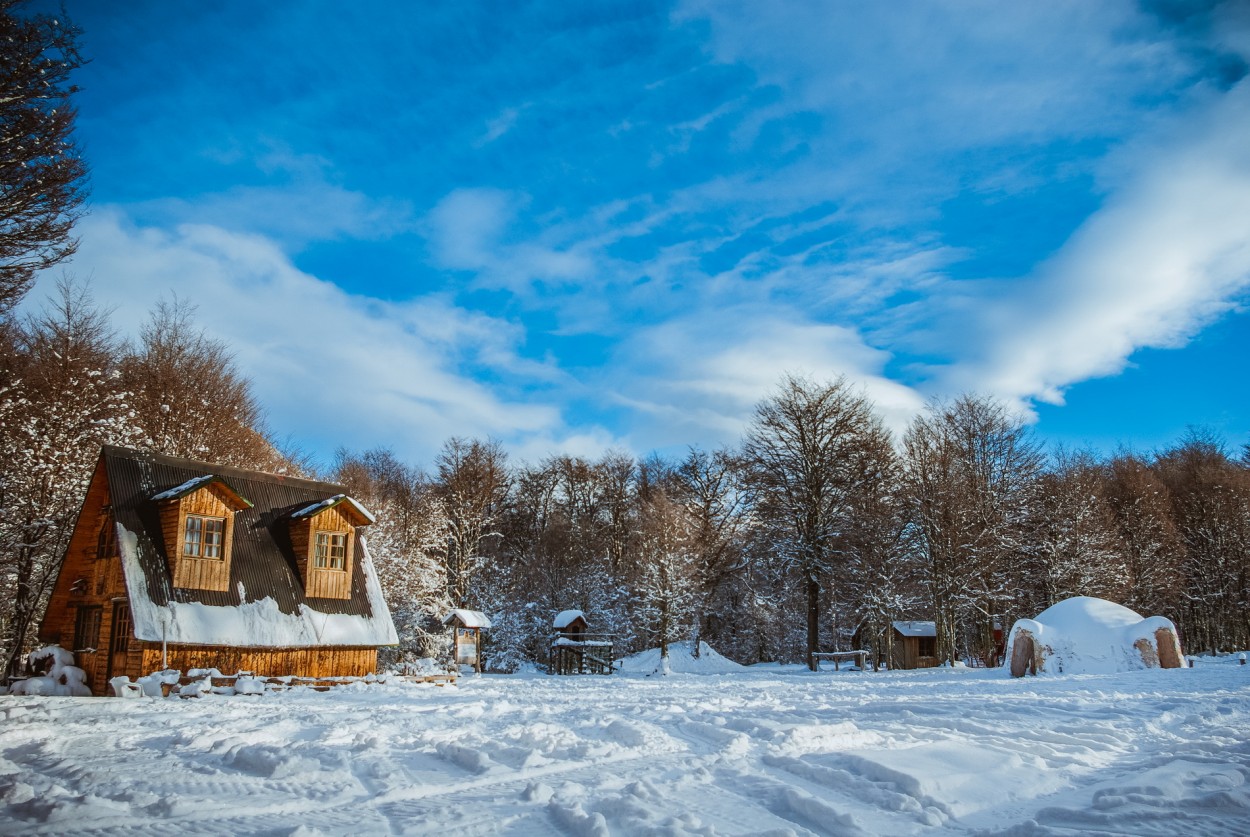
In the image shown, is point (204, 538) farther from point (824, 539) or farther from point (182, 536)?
point (824, 539)

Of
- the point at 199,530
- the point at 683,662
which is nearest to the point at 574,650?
the point at 683,662

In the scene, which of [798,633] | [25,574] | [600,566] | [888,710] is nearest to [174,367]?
[25,574]

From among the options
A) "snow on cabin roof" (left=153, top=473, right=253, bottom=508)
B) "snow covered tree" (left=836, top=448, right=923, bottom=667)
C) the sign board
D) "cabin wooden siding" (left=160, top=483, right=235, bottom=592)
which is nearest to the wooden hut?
the sign board

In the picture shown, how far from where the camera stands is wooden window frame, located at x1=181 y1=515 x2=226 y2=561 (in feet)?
62.6

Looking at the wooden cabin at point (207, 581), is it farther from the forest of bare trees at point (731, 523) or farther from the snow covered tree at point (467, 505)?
the snow covered tree at point (467, 505)

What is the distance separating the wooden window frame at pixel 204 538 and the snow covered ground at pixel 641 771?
722 centimetres

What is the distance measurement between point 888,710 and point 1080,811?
6518mm

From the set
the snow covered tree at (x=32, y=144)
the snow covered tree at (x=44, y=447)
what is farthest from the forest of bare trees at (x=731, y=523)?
the snow covered tree at (x=32, y=144)

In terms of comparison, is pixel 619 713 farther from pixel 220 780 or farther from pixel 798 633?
pixel 798 633

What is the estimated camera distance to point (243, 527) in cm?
2117

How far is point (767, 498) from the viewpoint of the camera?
3353 centimetres

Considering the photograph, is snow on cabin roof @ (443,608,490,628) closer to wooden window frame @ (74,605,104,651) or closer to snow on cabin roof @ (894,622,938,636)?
wooden window frame @ (74,605,104,651)

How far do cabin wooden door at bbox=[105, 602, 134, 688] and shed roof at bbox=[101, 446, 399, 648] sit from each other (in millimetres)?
938

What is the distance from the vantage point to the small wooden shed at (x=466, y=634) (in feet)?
101
